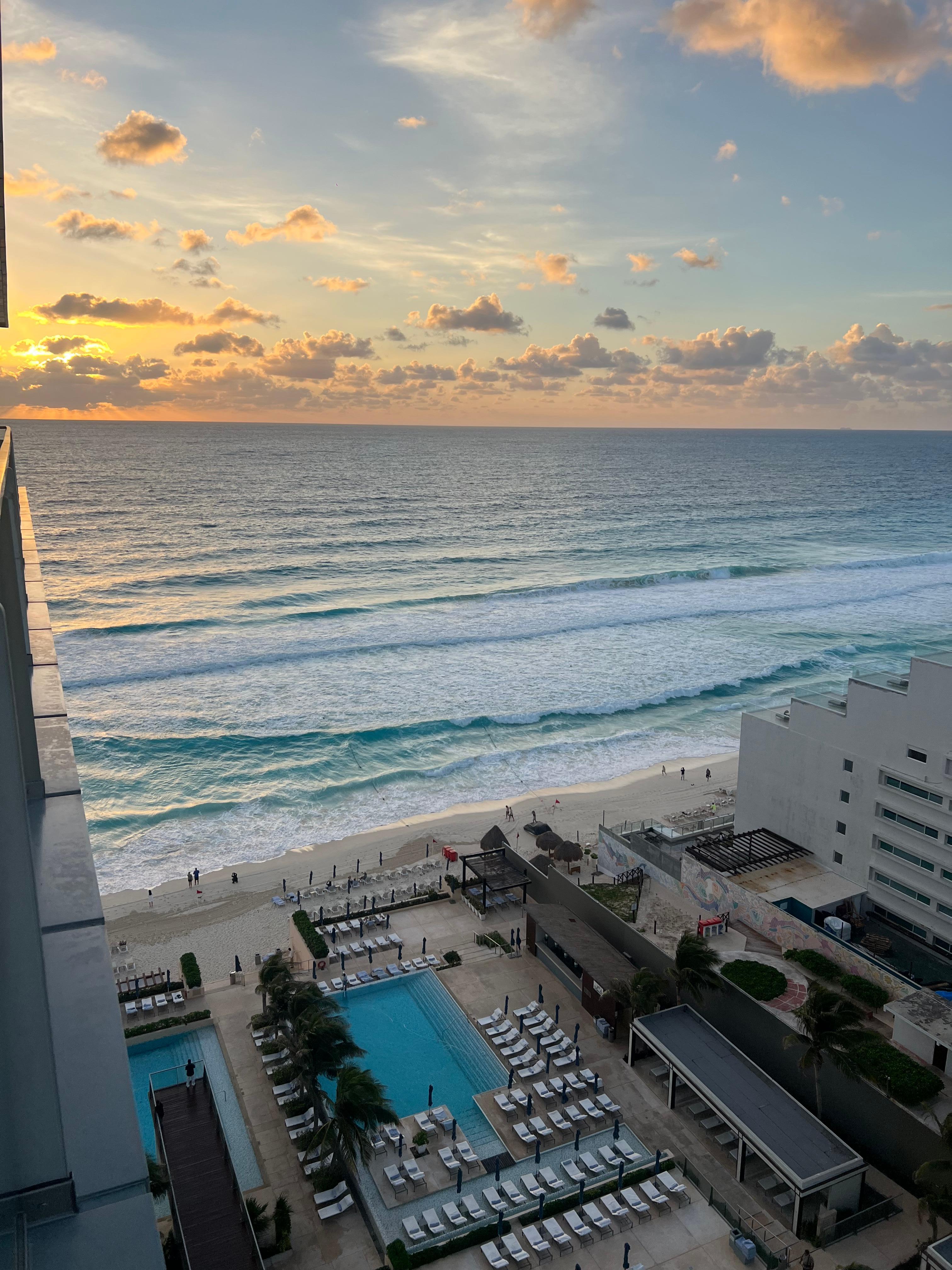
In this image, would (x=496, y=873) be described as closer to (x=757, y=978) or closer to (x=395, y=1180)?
(x=757, y=978)

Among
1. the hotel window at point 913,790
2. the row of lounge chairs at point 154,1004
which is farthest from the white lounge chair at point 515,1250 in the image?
the hotel window at point 913,790

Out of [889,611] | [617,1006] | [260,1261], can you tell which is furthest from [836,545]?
[260,1261]

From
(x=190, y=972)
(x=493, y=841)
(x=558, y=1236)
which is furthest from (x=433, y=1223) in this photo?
(x=493, y=841)

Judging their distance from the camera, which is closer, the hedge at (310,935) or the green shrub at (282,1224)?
the green shrub at (282,1224)

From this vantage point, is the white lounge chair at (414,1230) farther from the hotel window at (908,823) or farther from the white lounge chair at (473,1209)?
the hotel window at (908,823)

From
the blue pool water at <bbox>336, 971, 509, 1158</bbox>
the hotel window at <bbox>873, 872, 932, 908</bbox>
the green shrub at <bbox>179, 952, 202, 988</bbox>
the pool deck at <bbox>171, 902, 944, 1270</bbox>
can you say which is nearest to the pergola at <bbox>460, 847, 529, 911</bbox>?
the pool deck at <bbox>171, 902, 944, 1270</bbox>
